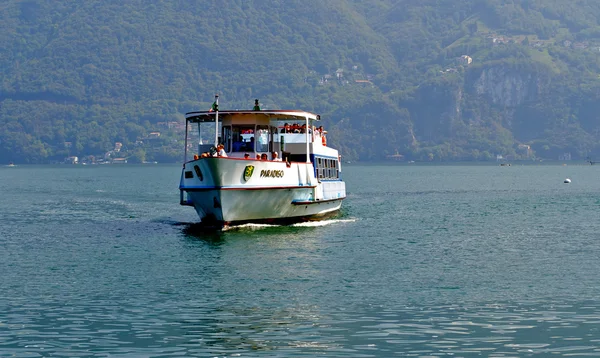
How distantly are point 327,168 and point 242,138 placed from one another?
32.1ft

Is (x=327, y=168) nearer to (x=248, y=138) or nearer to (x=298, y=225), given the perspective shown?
(x=298, y=225)

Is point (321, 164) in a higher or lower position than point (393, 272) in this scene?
higher

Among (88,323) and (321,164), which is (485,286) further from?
(321,164)

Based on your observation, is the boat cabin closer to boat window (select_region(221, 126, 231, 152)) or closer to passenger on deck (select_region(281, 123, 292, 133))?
boat window (select_region(221, 126, 231, 152))

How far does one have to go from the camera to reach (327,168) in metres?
70.8

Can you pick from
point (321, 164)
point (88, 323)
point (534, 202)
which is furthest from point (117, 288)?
point (534, 202)

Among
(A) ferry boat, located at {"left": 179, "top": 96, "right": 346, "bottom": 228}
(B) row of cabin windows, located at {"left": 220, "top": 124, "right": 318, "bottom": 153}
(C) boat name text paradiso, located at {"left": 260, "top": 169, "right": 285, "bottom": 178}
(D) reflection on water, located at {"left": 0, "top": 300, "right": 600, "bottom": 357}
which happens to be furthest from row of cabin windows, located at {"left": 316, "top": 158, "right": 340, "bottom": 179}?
(D) reflection on water, located at {"left": 0, "top": 300, "right": 600, "bottom": 357}

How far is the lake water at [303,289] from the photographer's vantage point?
29516mm

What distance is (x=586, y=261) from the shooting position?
149ft

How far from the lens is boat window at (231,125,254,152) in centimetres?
6212

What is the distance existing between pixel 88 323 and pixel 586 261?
22.7 meters

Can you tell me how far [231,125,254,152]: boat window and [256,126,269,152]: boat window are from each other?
37 centimetres

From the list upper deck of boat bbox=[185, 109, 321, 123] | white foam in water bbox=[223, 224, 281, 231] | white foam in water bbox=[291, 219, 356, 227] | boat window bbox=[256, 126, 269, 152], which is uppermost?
upper deck of boat bbox=[185, 109, 321, 123]

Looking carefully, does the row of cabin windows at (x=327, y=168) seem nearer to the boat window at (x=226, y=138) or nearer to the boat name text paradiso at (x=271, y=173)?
the boat window at (x=226, y=138)
